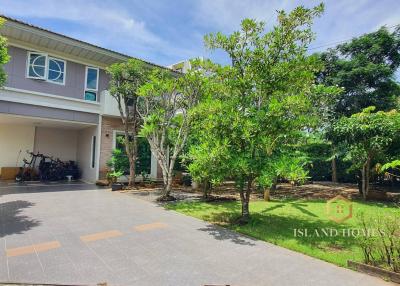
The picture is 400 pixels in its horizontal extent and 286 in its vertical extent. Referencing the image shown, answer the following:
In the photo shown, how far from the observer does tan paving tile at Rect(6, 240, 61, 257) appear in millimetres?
4949

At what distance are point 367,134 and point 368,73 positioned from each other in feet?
25.9

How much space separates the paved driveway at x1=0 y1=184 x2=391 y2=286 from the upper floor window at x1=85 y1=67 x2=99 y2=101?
8.64m

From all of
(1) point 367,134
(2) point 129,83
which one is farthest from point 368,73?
(2) point 129,83

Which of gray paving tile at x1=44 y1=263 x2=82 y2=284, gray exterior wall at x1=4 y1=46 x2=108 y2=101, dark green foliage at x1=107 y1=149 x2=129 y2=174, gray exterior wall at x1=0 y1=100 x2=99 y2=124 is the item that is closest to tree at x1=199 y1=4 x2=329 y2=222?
gray paving tile at x1=44 y1=263 x2=82 y2=284

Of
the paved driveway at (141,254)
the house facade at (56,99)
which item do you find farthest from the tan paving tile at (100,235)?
the house facade at (56,99)

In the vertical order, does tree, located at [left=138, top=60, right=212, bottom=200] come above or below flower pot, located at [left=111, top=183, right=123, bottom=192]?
above

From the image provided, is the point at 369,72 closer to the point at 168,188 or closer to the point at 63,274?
the point at 168,188

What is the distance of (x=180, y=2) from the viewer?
11.2 metres

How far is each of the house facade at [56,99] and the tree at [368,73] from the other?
45.9 feet

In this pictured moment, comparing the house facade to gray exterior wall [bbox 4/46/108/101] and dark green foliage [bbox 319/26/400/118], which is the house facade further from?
dark green foliage [bbox 319/26/400/118]

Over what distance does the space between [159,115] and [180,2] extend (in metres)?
4.74

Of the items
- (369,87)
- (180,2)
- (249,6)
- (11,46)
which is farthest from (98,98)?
(369,87)

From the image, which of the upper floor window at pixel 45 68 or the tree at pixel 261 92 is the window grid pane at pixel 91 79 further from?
the tree at pixel 261 92

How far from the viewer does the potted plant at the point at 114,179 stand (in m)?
13.3
